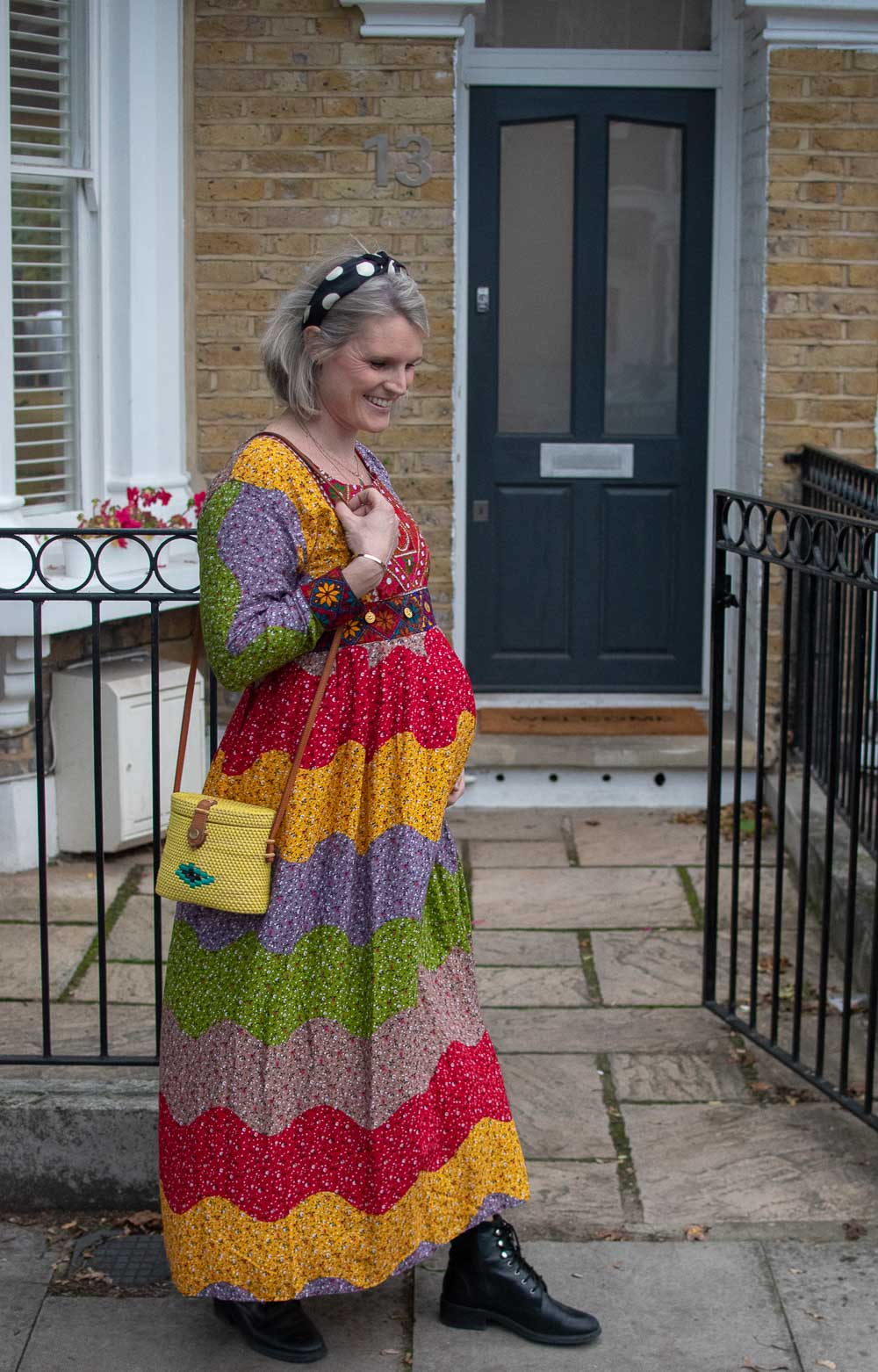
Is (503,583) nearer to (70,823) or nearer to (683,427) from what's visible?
(683,427)

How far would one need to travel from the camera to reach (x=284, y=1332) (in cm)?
306

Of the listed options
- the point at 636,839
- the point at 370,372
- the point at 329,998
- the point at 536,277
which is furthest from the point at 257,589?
the point at 536,277

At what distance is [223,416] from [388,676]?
3555 mm

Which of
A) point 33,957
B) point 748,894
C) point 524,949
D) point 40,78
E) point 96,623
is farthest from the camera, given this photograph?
point 40,78

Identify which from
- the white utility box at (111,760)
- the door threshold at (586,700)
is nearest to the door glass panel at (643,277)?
the door threshold at (586,700)

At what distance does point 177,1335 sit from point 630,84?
4.94 m

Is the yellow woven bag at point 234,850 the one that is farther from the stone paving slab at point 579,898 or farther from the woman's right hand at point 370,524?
the stone paving slab at point 579,898

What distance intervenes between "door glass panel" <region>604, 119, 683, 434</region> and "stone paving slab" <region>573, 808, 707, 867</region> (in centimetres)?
152

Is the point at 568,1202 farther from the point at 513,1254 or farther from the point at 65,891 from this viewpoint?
the point at 65,891

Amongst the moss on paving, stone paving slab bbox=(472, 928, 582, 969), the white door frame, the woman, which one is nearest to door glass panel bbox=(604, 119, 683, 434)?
the white door frame

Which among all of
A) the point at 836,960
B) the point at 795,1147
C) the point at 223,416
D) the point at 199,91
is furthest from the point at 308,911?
the point at 199,91

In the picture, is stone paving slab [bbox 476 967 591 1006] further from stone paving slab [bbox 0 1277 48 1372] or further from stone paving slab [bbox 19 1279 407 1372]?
stone paving slab [bbox 0 1277 48 1372]

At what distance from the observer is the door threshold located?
21.8 ft

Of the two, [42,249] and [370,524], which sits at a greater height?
[42,249]
